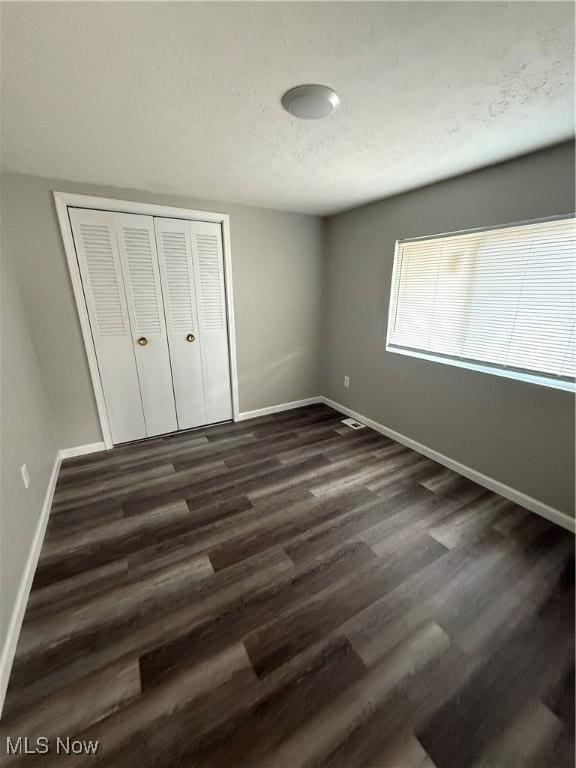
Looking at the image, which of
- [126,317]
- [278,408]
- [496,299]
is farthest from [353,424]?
[126,317]

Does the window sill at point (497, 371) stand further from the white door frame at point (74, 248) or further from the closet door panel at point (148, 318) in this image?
the closet door panel at point (148, 318)

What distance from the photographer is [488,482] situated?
2207 mm

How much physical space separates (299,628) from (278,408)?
8.10ft

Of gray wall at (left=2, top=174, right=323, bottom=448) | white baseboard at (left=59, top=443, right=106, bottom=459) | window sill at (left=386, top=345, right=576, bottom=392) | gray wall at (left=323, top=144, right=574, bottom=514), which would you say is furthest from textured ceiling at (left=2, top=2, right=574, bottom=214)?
white baseboard at (left=59, top=443, right=106, bottom=459)

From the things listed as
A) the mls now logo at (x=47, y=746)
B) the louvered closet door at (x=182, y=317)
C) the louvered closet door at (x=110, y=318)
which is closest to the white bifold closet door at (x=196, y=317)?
the louvered closet door at (x=182, y=317)

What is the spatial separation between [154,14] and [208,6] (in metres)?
0.17

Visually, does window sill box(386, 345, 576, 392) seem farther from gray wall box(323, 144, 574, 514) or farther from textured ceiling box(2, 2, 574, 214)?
textured ceiling box(2, 2, 574, 214)

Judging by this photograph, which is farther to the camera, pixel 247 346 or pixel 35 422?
pixel 247 346

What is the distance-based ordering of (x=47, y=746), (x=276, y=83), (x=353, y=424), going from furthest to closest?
1. (x=353, y=424)
2. (x=276, y=83)
3. (x=47, y=746)

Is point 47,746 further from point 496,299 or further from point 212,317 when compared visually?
point 496,299

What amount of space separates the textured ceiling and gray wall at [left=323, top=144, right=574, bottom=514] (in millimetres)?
222

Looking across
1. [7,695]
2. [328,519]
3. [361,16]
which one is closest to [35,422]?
[7,695]

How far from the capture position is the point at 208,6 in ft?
2.81

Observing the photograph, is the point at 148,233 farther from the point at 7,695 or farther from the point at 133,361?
the point at 7,695
